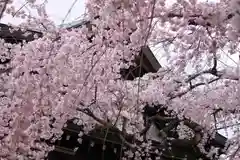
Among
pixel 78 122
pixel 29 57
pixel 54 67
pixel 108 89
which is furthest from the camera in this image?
pixel 78 122

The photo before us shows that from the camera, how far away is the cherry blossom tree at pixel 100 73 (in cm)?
336

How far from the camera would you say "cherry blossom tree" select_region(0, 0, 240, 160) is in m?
3.36

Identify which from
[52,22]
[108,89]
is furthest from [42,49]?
[108,89]

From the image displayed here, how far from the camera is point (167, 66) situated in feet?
18.6

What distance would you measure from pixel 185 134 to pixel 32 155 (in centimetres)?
331

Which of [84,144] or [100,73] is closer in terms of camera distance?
[100,73]

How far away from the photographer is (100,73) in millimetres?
4824

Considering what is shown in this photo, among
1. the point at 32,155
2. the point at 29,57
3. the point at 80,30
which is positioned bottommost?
the point at 32,155

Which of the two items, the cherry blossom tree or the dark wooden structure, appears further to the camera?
the dark wooden structure

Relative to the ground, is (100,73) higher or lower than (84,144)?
higher

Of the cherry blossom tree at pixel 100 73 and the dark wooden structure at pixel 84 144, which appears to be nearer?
the cherry blossom tree at pixel 100 73

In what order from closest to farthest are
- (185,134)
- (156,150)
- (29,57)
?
(29,57) < (156,150) < (185,134)

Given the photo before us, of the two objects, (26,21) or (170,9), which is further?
(26,21)

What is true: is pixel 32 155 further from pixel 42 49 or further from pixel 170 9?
pixel 170 9
